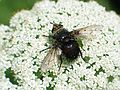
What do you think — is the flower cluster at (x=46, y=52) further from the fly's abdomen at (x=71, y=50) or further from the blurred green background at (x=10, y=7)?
the blurred green background at (x=10, y=7)

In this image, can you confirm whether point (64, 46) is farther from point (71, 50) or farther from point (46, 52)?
point (46, 52)

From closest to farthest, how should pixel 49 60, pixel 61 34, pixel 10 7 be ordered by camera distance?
1. pixel 49 60
2. pixel 61 34
3. pixel 10 7

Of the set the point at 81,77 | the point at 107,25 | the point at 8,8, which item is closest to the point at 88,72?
the point at 81,77

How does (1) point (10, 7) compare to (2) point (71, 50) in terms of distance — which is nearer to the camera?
(2) point (71, 50)

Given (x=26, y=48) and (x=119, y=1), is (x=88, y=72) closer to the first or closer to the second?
(x=26, y=48)

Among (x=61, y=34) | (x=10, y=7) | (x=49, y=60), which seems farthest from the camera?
(x=10, y=7)

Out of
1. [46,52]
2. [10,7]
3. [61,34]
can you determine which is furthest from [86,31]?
[10,7]

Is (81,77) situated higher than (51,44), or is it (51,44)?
(51,44)
